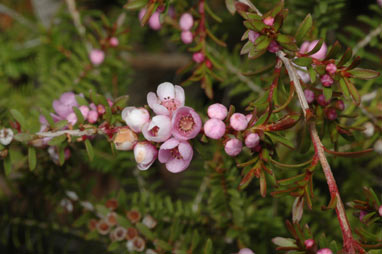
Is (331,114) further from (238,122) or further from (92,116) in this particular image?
(92,116)

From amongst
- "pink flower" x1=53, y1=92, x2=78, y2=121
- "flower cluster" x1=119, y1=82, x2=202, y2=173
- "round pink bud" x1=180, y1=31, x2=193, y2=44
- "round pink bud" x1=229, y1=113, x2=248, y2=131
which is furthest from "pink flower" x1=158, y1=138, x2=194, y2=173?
"round pink bud" x1=180, y1=31, x2=193, y2=44

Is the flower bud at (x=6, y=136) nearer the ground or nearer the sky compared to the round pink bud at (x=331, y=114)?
nearer the sky

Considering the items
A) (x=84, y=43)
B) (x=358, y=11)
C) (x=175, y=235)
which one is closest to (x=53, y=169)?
(x=175, y=235)

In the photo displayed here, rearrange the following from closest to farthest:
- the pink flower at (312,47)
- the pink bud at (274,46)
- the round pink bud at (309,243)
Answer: the round pink bud at (309,243) → the pink bud at (274,46) → the pink flower at (312,47)

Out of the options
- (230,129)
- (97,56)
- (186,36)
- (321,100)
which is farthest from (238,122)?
(97,56)

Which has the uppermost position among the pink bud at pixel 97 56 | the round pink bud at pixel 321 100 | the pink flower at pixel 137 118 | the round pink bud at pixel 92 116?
the pink bud at pixel 97 56

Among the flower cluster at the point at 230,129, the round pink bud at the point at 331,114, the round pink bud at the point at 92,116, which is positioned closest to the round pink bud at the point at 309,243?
the flower cluster at the point at 230,129

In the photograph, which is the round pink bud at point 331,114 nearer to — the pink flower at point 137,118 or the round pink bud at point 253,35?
the round pink bud at point 253,35
